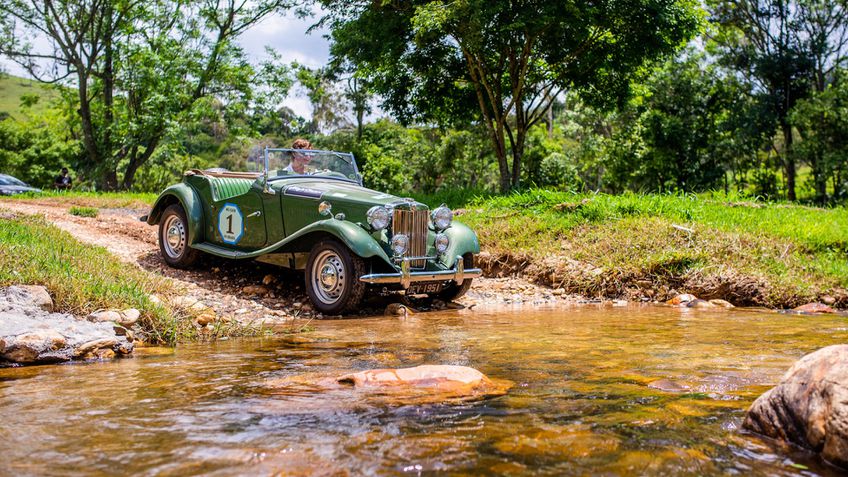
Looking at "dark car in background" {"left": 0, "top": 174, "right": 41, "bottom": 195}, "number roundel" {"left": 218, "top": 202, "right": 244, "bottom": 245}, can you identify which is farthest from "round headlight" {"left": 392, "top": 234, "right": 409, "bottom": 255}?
"dark car in background" {"left": 0, "top": 174, "right": 41, "bottom": 195}

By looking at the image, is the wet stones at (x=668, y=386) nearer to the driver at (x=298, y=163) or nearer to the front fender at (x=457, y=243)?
the front fender at (x=457, y=243)

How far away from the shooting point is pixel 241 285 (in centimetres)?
745

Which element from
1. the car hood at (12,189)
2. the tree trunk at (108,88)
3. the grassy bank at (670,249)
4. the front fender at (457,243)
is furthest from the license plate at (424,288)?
the tree trunk at (108,88)

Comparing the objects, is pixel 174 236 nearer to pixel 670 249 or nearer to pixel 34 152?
pixel 670 249

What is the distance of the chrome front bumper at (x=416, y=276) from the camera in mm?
6145

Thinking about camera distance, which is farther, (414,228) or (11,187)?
Result: (11,187)

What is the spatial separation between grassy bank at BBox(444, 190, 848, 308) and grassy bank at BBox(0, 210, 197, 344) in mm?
4638

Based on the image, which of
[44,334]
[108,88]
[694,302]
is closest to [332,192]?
[44,334]

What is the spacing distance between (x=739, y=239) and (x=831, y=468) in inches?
266

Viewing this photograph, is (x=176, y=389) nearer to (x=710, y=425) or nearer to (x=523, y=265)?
(x=710, y=425)

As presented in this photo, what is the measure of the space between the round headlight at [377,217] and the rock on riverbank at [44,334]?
105 inches

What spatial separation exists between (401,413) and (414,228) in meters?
4.26

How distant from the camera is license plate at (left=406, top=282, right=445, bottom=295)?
658 cm

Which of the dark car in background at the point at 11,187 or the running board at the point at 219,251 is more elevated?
the dark car in background at the point at 11,187
